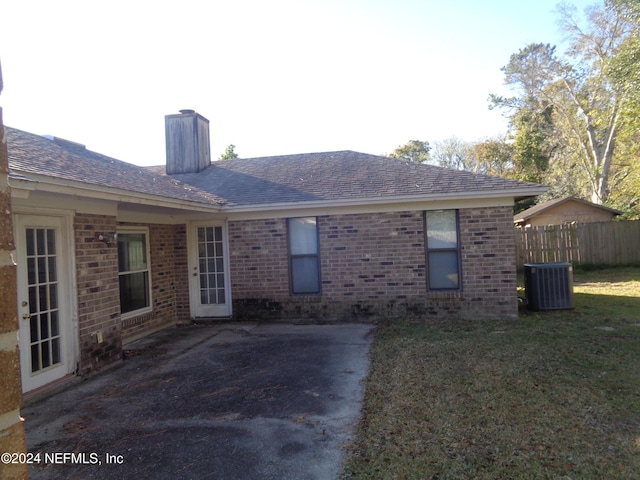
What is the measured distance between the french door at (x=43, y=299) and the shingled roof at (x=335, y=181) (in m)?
4.26

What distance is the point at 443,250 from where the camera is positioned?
9227 millimetres

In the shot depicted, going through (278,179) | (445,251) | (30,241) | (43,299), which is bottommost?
(43,299)

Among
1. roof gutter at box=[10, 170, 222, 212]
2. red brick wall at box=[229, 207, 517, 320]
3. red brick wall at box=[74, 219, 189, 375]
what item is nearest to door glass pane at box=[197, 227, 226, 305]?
red brick wall at box=[229, 207, 517, 320]

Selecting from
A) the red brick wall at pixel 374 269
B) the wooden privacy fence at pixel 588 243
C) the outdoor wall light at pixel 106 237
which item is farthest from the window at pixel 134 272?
the wooden privacy fence at pixel 588 243

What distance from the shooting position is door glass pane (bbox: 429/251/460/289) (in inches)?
363

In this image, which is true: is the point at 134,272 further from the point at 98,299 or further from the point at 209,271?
the point at 98,299

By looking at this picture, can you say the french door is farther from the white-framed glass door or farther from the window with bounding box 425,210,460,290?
the window with bounding box 425,210,460,290

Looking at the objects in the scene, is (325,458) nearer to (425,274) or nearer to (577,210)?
(425,274)

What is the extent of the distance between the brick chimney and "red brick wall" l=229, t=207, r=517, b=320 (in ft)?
12.1

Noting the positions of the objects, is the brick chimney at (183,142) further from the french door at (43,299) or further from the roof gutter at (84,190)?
the french door at (43,299)

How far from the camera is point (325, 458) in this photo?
368cm

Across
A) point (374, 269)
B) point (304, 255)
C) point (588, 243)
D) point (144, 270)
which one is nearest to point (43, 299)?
point (144, 270)

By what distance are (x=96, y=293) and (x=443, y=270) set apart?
6.67m

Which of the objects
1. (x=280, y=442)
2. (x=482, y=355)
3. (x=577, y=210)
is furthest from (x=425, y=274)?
(x=577, y=210)
